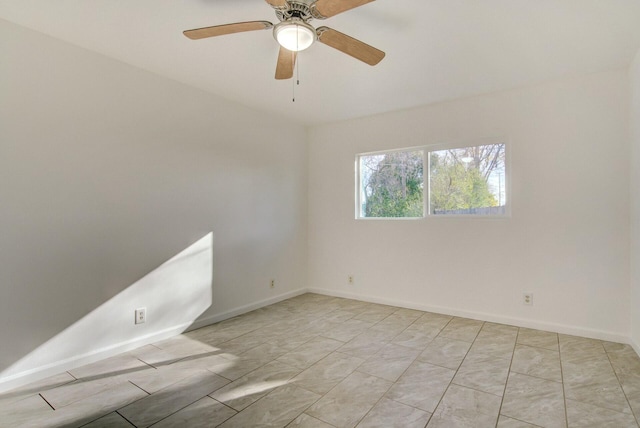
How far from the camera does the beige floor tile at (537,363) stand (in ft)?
7.25

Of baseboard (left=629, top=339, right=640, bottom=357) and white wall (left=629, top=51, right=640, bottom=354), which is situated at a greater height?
white wall (left=629, top=51, right=640, bottom=354)

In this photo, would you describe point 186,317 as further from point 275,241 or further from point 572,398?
point 572,398

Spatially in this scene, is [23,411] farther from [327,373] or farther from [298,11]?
[298,11]

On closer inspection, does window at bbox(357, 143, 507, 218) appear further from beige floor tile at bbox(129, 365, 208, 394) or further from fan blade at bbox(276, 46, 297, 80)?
beige floor tile at bbox(129, 365, 208, 394)

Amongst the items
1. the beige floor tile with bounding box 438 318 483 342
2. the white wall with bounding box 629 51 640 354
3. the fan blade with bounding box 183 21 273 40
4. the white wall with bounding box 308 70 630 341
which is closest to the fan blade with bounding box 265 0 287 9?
the fan blade with bounding box 183 21 273 40

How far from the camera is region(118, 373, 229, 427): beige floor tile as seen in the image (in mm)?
1757

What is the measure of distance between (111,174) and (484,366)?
10.5 feet

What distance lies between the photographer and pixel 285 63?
2111mm

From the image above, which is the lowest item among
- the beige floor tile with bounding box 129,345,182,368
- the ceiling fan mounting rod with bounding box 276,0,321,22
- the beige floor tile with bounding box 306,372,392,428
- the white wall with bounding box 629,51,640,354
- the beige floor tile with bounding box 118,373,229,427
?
the beige floor tile with bounding box 306,372,392,428

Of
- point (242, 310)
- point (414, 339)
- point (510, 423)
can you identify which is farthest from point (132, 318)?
point (510, 423)

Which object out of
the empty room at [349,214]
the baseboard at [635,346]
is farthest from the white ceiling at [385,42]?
the baseboard at [635,346]

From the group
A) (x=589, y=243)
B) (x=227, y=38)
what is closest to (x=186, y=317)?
(x=227, y=38)

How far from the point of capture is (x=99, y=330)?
2.45m

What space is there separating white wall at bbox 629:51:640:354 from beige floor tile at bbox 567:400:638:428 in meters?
1.08
